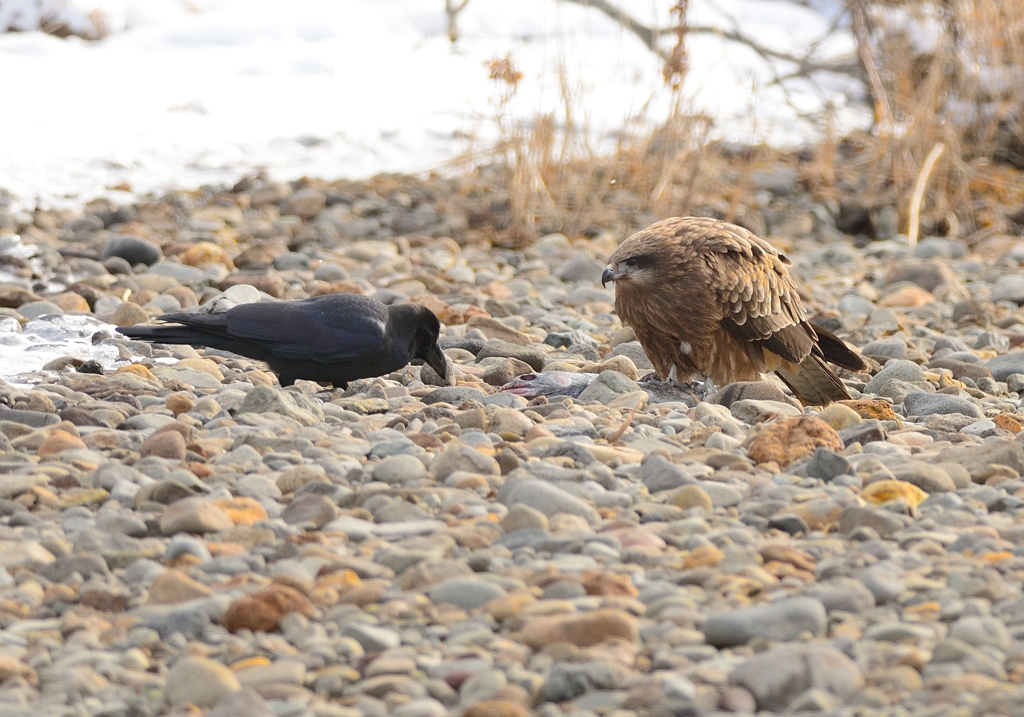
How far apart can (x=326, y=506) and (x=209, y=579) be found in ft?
1.49

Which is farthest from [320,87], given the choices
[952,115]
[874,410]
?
[874,410]

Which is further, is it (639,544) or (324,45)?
A: (324,45)

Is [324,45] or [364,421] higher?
[324,45]

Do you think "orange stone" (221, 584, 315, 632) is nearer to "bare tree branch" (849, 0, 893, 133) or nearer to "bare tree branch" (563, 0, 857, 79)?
"bare tree branch" (849, 0, 893, 133)

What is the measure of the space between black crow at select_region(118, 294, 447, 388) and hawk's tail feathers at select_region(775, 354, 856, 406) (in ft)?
5.64

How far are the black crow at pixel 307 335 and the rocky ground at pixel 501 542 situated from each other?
0.51 feet

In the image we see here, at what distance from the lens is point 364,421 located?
13.8 feet

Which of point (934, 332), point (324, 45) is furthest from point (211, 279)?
point (324, 45)

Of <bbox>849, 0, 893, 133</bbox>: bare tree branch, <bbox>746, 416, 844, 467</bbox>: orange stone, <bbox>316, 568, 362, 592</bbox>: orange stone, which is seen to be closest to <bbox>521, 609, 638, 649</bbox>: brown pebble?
<bbox>316, 568, 362, 592</bbox>: orange stone

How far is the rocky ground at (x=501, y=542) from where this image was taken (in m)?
2.27

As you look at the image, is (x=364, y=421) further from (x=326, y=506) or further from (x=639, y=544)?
(x=639, y=544)

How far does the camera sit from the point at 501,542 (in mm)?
2969

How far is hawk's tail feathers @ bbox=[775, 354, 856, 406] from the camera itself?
518cm

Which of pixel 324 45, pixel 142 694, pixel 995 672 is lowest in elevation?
pixel 142 694
